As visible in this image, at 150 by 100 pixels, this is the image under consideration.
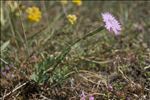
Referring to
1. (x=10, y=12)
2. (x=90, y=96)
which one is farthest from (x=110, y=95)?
(x=10, y=12)

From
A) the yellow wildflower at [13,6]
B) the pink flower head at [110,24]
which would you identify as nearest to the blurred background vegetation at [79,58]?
the yellow wildflower at [13,6]

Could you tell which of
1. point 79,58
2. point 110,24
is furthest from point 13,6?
point 110,24

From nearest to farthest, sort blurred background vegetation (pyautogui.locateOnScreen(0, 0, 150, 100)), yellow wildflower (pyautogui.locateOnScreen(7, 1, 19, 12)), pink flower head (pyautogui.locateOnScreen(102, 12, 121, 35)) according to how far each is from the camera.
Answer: pink flower head (pyautogui.locateOnScreen(102, 12, 121, 35)) → blurred background vegetation (pyautogui.locateOnScreen(0, 0, 150, 100)) → yellow wildflower (pyautogui.locateOnScreen(7, 1, 19, 12))

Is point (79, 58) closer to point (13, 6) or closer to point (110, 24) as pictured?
point (110, 24)

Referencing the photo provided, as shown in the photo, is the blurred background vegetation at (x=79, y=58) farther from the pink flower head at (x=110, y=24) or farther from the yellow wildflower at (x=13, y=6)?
the pink flower head at (x=110, y=24)

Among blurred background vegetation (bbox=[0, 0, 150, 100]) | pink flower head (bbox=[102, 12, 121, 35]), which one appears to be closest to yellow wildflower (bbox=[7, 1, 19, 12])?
blurred background vegetation (bbox=[0, 0, 150, 100])

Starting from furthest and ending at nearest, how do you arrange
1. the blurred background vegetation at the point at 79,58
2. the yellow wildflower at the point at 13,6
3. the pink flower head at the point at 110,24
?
the yellow wildflower at the point at 13,6 → the blurred background vegetation at the point at 79,58 → the pink flower head at the point at 110,24

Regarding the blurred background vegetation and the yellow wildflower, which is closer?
the blurred background vegetation

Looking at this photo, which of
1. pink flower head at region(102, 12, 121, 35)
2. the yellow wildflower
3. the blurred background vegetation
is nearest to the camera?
pink flower head at region(102, 12, 121, 35)

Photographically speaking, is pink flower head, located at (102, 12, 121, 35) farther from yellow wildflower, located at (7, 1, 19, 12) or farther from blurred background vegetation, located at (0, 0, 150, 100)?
yellow wildflower, located at (7, 1, 19, 12)

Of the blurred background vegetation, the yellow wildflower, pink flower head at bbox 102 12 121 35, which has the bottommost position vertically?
the blurred background vegetation

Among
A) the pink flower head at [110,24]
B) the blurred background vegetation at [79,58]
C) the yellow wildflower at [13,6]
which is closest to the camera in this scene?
the pink flower head at [110,24]
